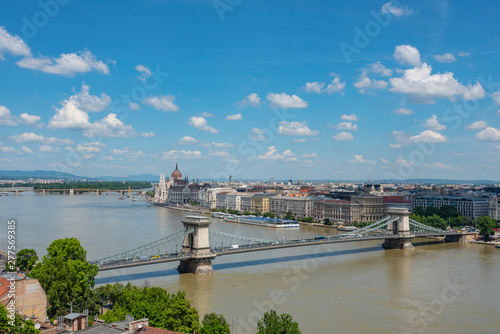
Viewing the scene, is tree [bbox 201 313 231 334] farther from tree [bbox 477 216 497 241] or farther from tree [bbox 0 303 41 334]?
tree [bbox 477 216 497 241]

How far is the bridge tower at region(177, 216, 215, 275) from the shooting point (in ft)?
84.0

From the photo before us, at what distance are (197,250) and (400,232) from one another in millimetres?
20805

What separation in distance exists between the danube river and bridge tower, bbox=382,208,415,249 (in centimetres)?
119

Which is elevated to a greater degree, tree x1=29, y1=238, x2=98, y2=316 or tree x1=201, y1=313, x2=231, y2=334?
tree x1=29, y1=238, x2=98, y2=316

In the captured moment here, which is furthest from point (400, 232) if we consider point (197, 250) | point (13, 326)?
point (13, 326)

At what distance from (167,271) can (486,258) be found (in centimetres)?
2295

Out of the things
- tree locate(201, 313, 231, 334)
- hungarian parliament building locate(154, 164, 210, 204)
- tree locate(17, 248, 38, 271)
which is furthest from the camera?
hungarian parliament building locate(154, 164, 210, 204)

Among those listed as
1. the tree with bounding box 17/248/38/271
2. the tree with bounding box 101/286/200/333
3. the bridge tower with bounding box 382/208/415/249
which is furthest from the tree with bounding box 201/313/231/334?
the bridge tower with bounding box 382/208/415/249

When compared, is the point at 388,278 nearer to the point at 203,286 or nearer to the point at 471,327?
the point at 471,327

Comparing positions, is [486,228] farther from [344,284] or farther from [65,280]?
[65,280]

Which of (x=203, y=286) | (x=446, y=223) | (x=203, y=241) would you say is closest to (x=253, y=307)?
(x=203, y=286)

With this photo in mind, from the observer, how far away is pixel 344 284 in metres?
23.7

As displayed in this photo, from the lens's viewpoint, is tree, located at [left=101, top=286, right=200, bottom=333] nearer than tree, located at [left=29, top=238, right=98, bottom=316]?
Yes

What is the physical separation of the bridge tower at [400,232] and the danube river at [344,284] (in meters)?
1.19
